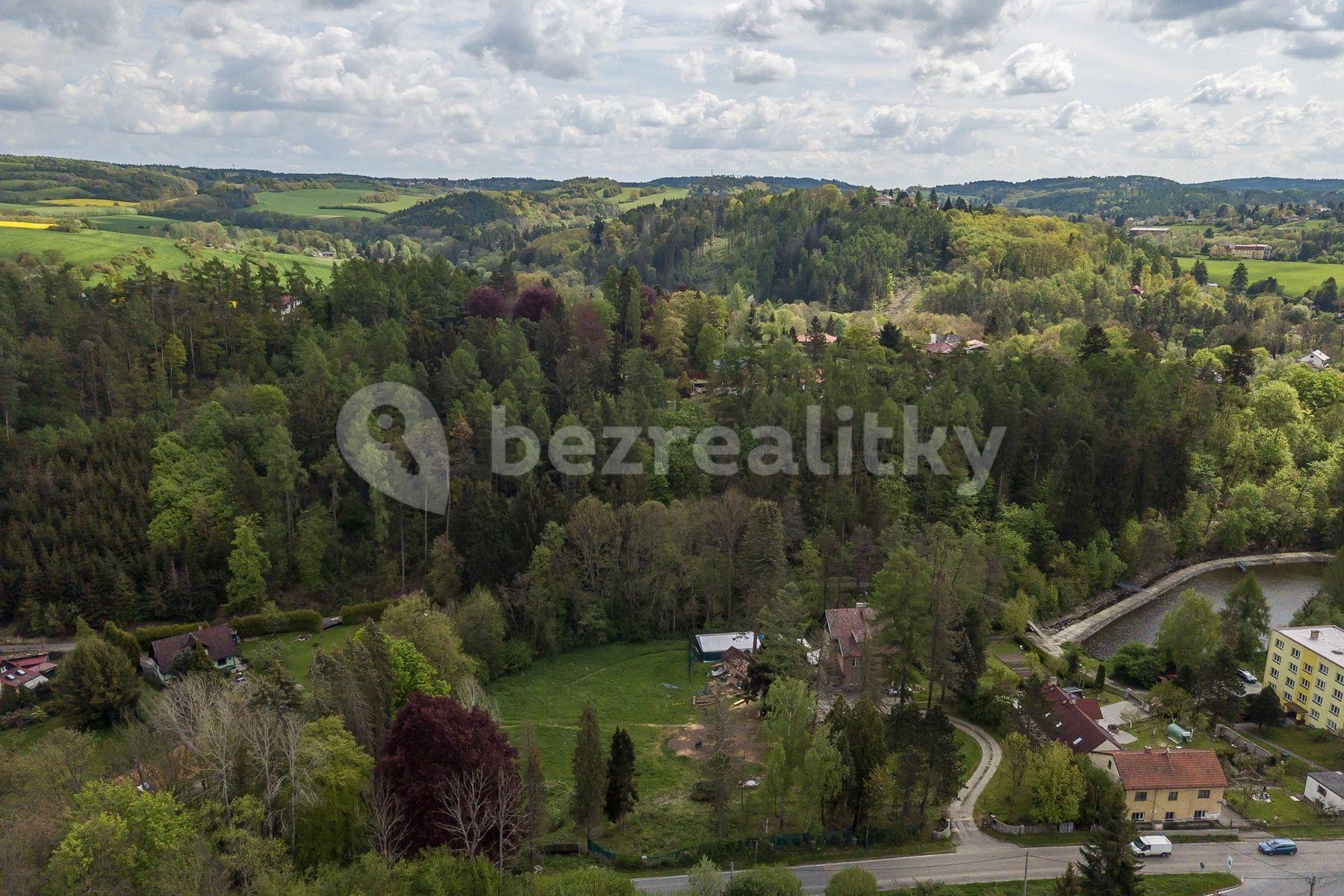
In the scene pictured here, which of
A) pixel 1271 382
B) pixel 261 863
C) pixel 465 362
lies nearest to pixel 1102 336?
pixel 1271 382

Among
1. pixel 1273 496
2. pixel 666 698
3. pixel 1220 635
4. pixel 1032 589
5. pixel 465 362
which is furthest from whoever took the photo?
pixel 1273 496

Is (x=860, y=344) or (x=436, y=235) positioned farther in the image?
(x=436, y=235)

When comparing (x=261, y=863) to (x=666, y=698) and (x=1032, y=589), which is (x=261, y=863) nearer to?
(x=666, y=698)

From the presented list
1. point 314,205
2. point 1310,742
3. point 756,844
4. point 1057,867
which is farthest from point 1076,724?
point 314,205

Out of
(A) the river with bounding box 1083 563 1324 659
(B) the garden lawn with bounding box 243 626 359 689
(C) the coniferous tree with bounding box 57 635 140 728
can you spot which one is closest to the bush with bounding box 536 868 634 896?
(B) the garden lawn with bounding box 243 626 359 689

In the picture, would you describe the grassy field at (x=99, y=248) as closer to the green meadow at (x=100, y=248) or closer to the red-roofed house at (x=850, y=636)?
the green meadow at (x=100, y=248)

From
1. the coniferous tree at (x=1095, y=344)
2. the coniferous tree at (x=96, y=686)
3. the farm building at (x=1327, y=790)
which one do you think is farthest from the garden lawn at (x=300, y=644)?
the coniferous tree at (x=1095, y=344)

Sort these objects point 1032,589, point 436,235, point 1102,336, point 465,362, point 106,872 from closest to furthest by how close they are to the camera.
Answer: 1. point 106,872
2. point 1032,589
3. point 465,362
4. point 1102,336
5. point 436,235
